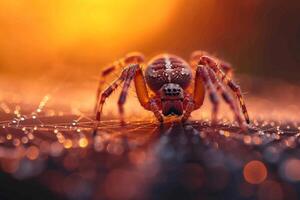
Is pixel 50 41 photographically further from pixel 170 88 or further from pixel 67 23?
pixel 170 88

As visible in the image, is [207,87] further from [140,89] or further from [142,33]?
[142,33]

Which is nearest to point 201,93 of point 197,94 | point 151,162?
point 197,94

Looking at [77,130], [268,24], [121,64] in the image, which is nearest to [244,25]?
[268,24]

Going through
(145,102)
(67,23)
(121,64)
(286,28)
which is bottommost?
(145,102)

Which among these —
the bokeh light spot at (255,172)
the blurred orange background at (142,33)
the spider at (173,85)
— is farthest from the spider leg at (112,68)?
the blurred orange background at (142,33)

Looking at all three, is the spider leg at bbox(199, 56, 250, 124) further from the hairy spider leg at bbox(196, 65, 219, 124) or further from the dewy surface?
the dewy surface

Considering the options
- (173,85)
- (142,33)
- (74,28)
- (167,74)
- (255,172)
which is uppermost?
(74,28)
